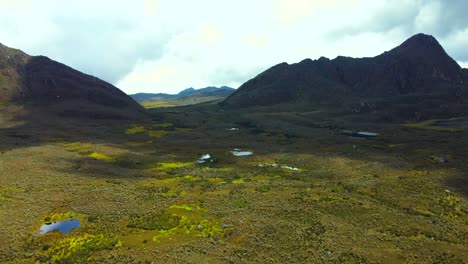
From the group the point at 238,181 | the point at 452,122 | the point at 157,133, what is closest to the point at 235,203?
the point at 238,181

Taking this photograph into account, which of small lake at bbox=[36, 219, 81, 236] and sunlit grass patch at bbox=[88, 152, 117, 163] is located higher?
sunlit grass patch at bbox=[88, 152, 117, 163]

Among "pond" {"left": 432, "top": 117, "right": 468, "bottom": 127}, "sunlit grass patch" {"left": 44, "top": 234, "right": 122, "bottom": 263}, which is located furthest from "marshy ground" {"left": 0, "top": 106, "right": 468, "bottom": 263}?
"pond" {"left": 432, "top": 117, "right": 468, "bottom": 127}

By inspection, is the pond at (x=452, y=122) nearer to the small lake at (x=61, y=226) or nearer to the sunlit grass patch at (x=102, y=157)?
the sunlit grass patch at (x=102, y=157)

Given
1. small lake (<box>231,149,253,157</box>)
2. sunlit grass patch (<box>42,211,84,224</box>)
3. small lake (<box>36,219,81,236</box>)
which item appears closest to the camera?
small lake (<box>36,219,81,236</box>)

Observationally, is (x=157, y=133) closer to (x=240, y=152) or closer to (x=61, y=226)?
(x=240, y=152)

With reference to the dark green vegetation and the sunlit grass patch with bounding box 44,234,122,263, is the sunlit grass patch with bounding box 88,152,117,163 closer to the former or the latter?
the dark green vegetation

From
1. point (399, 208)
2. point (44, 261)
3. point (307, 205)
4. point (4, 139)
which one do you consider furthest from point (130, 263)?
point (4, 139)
